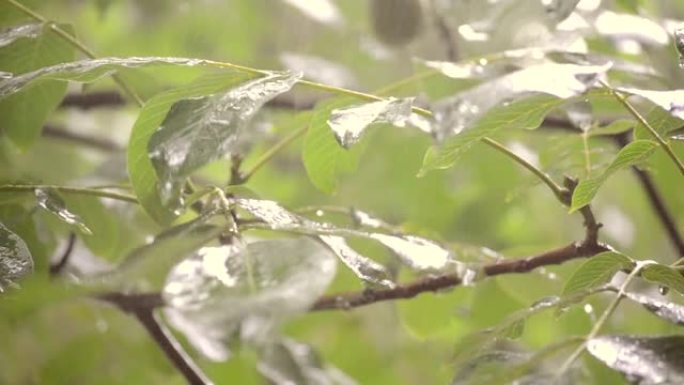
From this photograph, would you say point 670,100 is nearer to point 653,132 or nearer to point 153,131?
point 653,132

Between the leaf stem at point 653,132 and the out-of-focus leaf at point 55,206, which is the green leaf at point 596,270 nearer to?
the leaf stem at point 653,132

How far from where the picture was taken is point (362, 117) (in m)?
0.52

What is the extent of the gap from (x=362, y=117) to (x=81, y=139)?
76cm

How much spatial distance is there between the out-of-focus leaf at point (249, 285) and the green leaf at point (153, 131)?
13 cm

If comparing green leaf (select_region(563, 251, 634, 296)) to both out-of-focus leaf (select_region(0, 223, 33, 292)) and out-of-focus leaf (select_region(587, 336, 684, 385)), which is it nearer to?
out-of-focus leaf (select_region(587, 336, 684, 385))

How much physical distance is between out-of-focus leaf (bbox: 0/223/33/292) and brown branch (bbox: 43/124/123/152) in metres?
0.62

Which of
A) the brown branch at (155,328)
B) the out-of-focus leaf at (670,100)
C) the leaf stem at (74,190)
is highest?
the out-of-focus leaf at (670,100)

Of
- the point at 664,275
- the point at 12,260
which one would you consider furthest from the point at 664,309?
the point at 12,260

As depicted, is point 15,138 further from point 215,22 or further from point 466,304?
point 215,22

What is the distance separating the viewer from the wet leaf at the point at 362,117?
50 cm

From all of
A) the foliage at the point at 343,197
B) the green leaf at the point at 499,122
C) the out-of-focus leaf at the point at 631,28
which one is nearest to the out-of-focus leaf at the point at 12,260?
the foliage at the point at 343,197

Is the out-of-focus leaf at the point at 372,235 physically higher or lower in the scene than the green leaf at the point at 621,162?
lower

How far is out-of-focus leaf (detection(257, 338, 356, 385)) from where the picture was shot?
2.73ft

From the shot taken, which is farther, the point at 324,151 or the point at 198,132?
the point at 324,151
